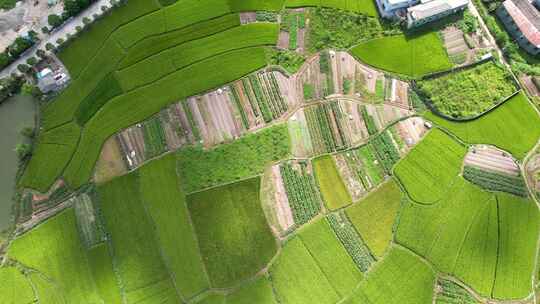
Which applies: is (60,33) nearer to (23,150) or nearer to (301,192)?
(23,150)

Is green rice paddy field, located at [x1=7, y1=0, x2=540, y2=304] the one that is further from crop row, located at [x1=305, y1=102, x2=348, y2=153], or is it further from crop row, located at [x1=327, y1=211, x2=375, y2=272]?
crop row, located at [x1=305, y1=102, x2=348, y2=153]

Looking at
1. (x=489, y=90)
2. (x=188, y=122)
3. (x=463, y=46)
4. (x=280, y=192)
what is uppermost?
(x=188, y=122)

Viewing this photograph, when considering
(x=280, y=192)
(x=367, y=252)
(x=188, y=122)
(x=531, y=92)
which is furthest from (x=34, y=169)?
(x=531, y=92)

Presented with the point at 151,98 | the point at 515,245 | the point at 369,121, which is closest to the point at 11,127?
the point at 151,98

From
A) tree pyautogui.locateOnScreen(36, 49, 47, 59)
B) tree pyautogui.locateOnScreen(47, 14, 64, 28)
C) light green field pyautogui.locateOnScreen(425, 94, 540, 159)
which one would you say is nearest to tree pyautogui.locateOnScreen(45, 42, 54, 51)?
tree pyautogui.locateOnScreen(36, 49, 47, 59)

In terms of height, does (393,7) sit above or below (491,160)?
above

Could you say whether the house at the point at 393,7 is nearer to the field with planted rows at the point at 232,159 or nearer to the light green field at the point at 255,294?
the field with planted rows at the point at 232,159

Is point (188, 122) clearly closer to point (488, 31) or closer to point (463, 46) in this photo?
point (463, 46)
